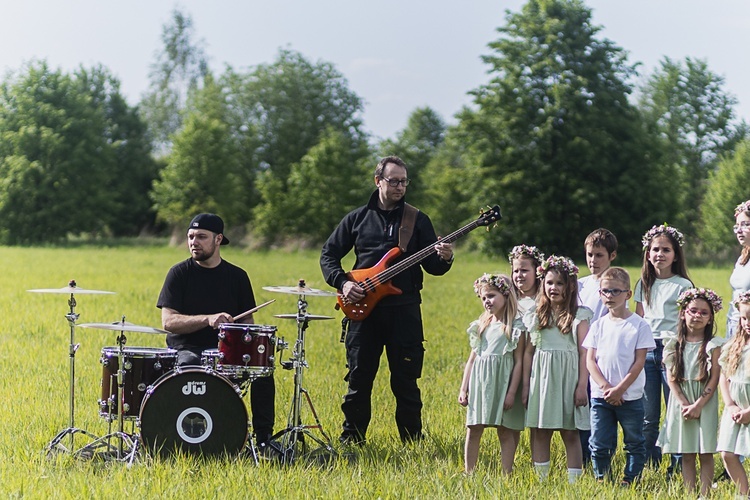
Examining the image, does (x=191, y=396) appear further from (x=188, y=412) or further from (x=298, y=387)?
(x=298, y=387)

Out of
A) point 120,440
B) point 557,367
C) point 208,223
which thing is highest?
point 208,223

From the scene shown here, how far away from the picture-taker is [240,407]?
21.4 ft

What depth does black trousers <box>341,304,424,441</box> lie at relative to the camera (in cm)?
773

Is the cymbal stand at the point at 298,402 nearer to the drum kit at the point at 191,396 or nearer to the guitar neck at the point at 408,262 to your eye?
the drum kit at the point at 191,396

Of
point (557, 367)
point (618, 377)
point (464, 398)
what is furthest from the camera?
point (464, 398)

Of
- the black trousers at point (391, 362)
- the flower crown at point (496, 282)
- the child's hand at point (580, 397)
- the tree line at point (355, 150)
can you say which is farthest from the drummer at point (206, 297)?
the tree line at point (355, 150)

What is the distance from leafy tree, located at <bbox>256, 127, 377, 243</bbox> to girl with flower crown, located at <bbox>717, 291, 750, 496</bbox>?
53.5m

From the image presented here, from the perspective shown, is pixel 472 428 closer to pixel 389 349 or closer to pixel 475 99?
pixel 389 349

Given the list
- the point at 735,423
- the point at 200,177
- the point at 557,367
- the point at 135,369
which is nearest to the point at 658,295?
the point at 557,367

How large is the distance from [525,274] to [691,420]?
57.5 inches

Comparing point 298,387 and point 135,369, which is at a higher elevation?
point 135,369

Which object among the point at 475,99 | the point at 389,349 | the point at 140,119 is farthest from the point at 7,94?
the point at 389,349

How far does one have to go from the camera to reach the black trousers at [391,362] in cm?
773

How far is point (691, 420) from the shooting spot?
6262mm
